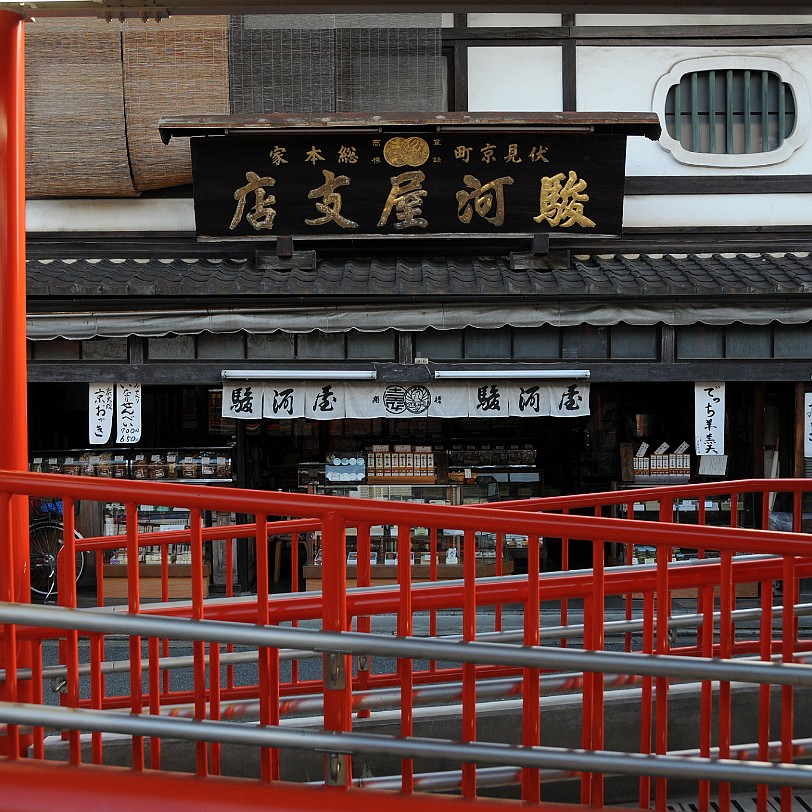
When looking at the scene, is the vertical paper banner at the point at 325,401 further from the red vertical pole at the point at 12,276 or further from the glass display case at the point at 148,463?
the red vertical pole at the point at 12,276

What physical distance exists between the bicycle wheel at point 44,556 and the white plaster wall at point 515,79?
7.73 meters

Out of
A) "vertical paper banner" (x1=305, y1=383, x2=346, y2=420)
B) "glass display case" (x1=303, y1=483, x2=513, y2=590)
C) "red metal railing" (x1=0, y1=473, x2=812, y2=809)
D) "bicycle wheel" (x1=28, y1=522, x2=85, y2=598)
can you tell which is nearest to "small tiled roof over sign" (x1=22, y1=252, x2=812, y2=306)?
"vertical paper banner" (x1=305, y1=383, x2=346, y2=420)

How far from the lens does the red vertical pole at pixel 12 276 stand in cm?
375

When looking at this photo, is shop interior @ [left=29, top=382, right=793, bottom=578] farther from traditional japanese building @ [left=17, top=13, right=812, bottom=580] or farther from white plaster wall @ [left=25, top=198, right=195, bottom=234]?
white plaster wall @ [left=25, top=198, right=195, bottom=234]

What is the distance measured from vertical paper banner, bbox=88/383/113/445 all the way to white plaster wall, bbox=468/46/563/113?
5.81m

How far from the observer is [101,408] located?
10.1 m

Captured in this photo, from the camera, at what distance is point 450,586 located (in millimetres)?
4020

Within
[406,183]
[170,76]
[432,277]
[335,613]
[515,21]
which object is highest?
[515,21]

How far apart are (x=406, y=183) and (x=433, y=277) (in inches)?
→ 49.3

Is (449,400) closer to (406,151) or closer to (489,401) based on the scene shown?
(489,401)

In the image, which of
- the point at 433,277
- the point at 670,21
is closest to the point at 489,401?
the point at 433,277

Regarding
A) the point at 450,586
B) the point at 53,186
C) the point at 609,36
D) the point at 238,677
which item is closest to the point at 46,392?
the point at 53,186

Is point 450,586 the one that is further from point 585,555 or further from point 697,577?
point 585,555

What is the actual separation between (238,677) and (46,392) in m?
7.13
